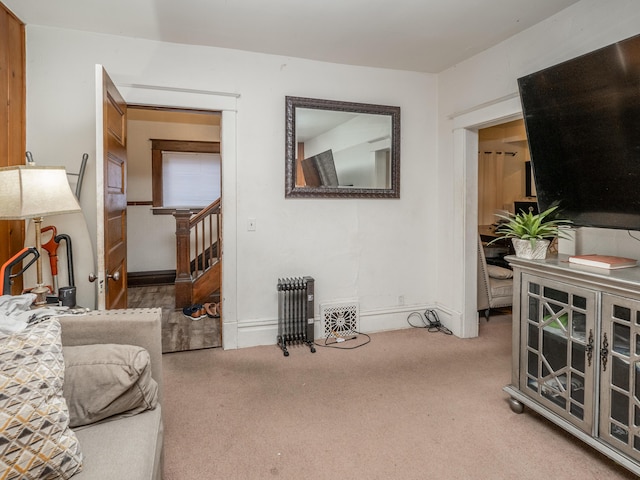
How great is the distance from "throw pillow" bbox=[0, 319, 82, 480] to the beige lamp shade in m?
0.78

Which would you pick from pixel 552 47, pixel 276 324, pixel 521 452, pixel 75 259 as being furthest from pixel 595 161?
pixel 75 259

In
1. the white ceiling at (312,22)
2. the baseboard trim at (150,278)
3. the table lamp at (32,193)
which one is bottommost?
the baseboard trim at (150,278)

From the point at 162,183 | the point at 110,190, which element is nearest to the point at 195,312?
the point at 110,190

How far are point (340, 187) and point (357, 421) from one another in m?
2.03

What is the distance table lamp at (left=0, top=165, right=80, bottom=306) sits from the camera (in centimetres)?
179

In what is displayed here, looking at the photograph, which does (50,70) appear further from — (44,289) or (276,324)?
(276,324)

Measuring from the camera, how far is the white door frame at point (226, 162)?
3.06 m

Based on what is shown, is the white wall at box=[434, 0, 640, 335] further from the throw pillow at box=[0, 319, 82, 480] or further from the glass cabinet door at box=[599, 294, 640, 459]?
the throw pillow at box=[0, 319, 82, 480]

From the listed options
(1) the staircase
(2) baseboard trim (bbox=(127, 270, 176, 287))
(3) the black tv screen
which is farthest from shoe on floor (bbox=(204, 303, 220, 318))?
(3) the black tv screen

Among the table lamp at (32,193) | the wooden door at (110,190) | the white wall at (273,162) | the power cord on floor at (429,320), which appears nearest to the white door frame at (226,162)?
the white wall at (273,162)

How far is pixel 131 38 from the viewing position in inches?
115

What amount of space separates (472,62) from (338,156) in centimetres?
140

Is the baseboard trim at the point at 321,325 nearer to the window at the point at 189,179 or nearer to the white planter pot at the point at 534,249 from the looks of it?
the white planter pot at the point at 534,249

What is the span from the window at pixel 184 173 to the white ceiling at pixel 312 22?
3074mm
